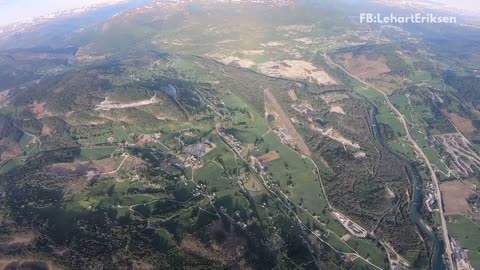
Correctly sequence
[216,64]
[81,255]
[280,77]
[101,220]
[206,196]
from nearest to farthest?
[81,255] → [101,220] → [206,196] → [280,77] → [216,64]

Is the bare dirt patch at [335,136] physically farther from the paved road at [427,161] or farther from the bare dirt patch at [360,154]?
the paved road at [427,161]

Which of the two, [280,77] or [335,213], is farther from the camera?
[280,77]

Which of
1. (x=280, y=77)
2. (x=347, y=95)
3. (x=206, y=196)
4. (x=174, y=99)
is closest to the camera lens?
(x=206, y=196)

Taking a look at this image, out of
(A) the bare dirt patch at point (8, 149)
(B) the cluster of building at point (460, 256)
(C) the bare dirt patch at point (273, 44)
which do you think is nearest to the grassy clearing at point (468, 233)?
(B) the cluster of building at point (460, 256)

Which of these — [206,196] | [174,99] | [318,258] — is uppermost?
[174,99]

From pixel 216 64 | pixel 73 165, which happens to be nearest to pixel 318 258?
pixel 73 165

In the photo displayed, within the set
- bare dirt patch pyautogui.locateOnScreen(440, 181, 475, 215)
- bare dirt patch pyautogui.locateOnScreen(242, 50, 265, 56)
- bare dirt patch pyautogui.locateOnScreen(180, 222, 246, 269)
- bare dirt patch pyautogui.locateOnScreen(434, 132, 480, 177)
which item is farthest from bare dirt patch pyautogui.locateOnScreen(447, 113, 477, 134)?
bare dirt patch pyautogui.locateOnScreen(242, 50, 265, 56)

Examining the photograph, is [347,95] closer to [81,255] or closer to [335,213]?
Result: [335,213]
